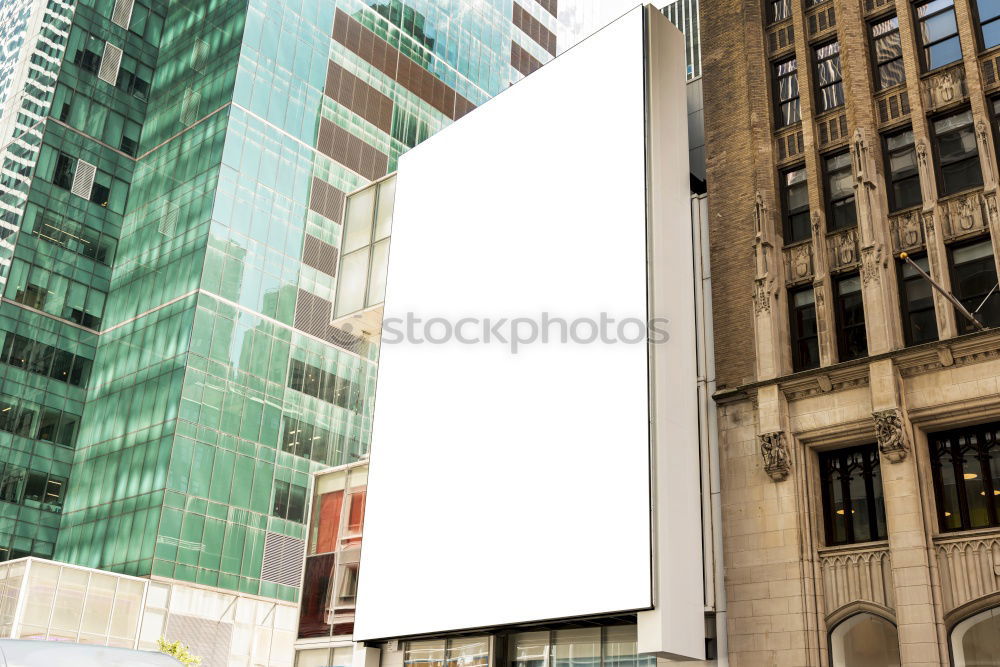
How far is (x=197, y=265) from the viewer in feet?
198

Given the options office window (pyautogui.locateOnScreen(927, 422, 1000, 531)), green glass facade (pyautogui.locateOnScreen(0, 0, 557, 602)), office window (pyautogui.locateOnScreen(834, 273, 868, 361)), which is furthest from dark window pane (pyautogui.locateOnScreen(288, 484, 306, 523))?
office window (pyautogui.locateOnScreen(927, 422, 1000, 531))

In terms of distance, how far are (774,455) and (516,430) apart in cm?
698

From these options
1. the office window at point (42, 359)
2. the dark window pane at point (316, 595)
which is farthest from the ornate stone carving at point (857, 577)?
the office window at point (42, 359)

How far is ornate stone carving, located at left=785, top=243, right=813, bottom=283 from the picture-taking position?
2370 centimetres

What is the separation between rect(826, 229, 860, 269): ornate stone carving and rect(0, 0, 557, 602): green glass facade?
4264 cm

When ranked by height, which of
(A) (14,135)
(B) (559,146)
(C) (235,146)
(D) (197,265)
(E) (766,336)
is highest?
(A) (14,135)

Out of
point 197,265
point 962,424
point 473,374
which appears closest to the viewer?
point 962,424

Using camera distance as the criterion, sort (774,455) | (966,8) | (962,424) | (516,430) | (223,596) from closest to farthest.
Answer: (962,424), (774,455), (966,8), (516,430), (223,596)

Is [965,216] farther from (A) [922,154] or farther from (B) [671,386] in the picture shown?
(B) [671,386]

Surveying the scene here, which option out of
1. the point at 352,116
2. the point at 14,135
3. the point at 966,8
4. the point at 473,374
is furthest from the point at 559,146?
the point at 14,135

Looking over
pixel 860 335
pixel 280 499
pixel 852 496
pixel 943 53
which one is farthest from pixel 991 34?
pixel 280 499

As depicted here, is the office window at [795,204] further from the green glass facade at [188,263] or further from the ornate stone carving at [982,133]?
the green glass facade at [188,263]

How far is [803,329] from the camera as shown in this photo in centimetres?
2341

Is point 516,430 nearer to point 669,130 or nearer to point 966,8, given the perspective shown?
point 669,130
